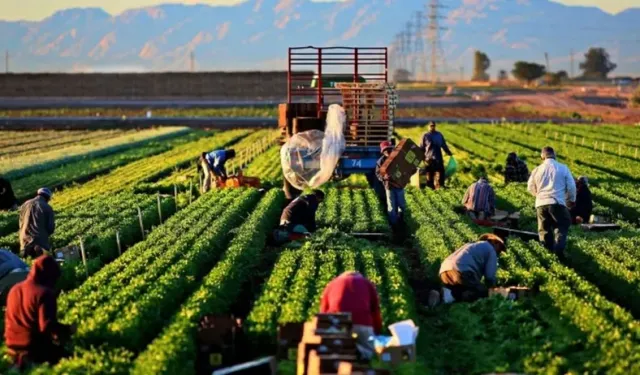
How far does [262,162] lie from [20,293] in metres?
28.0

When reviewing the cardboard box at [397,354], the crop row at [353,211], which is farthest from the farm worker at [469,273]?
the crop row at [353,211]

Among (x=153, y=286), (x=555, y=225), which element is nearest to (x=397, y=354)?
(x=153, y=286)

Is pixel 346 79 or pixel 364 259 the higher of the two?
pixel 346 79

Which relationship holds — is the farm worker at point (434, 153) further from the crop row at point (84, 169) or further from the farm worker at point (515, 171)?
the crop row at point (84, 169)

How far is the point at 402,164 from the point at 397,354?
1163 centimetres

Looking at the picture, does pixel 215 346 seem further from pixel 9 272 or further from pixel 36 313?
pixel 9 272

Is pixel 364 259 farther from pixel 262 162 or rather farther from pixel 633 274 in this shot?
pixel 262 162

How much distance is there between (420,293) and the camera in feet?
58.2

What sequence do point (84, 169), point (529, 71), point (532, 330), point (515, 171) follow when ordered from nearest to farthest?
point (532, 330) → point (515, 171) → point (84, 169) → point (529, 71)

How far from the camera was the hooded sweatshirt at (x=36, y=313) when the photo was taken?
12.7 metres

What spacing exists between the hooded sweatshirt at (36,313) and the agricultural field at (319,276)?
459 mm

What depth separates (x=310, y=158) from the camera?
2600 cm

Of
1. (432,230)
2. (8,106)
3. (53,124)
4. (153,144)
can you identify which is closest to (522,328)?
(432,230)

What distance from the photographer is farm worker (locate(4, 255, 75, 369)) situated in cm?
1269
